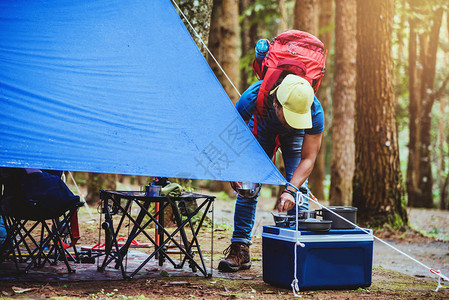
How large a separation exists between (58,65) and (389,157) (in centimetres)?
533

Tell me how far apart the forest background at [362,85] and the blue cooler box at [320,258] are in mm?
1386

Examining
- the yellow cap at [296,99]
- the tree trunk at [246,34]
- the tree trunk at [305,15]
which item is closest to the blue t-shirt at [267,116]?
the yellow cap at [296,99]

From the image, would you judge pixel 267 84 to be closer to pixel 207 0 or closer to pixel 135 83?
pixel 135 83

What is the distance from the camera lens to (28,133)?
336 centimetres

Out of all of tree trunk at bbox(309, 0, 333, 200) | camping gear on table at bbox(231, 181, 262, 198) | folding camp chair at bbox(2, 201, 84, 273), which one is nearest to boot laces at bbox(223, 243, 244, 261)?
camping gear on table at bbox(231, 181, 262, 198)

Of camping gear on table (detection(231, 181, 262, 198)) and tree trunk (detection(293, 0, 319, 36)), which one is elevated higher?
tree trunk (detection(293, 0, 319, 36))

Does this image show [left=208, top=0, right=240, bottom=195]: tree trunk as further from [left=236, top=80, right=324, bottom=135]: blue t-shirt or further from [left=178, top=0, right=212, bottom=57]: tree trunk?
[left=236, top=80, right=324, bottom=135]: blue t-shirt

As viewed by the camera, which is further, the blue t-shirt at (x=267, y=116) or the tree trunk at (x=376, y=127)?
the tree trunk at (x=376, y=127)

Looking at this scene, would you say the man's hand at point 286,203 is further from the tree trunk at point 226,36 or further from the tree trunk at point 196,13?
the tree trunk at point 226,36

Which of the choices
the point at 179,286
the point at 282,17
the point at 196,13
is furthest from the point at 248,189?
the point at 282,17

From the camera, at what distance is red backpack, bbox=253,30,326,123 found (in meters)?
3.90

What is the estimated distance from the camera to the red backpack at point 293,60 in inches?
153

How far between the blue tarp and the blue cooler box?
0.42 m

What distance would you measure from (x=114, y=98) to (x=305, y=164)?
1413 mm
